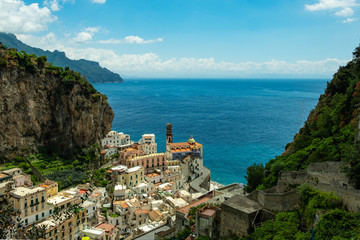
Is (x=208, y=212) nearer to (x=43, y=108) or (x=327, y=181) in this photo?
(x=327, y=181)

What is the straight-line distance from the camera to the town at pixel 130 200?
33188 millimetres

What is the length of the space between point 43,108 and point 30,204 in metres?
32.8

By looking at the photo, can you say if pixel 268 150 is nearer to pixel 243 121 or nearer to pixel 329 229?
pixel 243 121

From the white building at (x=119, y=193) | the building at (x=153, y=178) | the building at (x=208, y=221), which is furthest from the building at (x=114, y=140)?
the building at (x=208, y=221)

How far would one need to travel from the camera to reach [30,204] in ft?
115

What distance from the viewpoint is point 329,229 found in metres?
16.1

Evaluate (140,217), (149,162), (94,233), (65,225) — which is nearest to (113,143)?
(149,162)

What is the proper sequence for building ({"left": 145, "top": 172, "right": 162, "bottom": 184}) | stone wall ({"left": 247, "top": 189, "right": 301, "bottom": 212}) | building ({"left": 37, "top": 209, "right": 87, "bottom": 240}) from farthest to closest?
1. building ({"left": 145, "top": 172, "right": 162, "bottom": 184})
2. building ({"left": 37, "top": 209, "right": 87, "bottom": 240})
3. stone wall ({"left": 247, "top": 189, "right": 301, "bottom": 212})

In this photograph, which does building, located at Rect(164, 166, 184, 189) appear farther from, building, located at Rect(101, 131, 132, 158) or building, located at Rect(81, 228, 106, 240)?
building, located at Rect(81, 228, 106, 240)

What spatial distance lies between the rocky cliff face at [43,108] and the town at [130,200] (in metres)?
10.3

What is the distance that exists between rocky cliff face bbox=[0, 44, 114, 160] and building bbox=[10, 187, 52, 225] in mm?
23417

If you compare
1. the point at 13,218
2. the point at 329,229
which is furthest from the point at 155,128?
the point at 329,229

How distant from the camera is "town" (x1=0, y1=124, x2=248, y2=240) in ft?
109

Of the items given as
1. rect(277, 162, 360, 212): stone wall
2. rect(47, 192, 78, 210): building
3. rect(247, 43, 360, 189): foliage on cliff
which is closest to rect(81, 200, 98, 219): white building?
rect(47, 192, 78, 210): building
